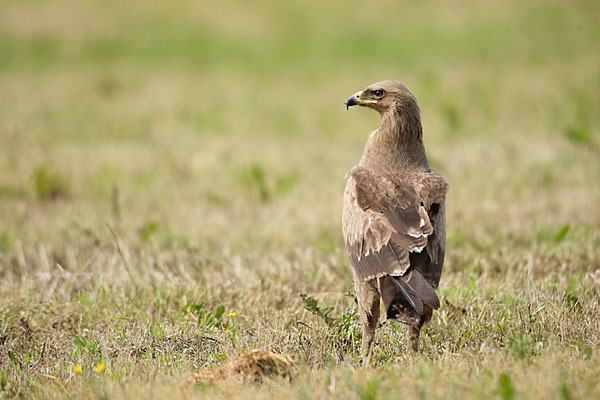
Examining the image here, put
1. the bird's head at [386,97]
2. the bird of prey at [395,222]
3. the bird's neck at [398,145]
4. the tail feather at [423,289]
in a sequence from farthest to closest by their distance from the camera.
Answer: the bird's head at [386,97] < the bird's neck at [398,145] < the bird of prey at [395,222] < the tail feather at [423,289]

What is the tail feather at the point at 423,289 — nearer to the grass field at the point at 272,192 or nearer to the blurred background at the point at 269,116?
the grass field at the point at 272,192

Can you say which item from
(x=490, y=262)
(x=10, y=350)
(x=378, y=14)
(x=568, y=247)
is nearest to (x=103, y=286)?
(x=10, y=350)

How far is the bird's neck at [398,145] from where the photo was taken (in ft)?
14.0

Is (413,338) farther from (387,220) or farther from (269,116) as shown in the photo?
(269,116)

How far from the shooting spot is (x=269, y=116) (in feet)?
40.7

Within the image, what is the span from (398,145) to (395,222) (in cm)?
77

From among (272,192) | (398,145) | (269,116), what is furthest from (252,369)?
(269,116)

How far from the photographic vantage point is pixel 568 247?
5.61 meters

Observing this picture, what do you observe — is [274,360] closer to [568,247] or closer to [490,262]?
[490,262]

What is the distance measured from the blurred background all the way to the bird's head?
1825mm

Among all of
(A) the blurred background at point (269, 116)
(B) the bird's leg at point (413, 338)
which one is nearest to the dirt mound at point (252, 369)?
(B) the bird's leg at point (413, 338)

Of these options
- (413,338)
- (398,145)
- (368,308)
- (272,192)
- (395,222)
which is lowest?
(272,192)

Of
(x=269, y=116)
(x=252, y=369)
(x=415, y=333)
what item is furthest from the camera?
(x=269, y=116)

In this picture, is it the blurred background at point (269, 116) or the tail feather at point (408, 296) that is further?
the blurred background at point (269, 116)
